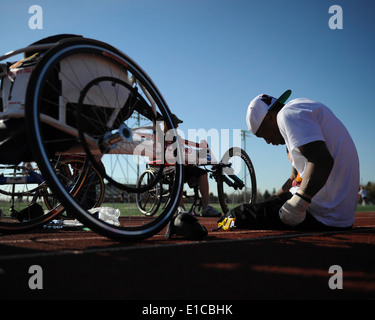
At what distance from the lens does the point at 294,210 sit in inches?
102

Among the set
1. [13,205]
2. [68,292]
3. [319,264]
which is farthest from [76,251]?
[13,205]

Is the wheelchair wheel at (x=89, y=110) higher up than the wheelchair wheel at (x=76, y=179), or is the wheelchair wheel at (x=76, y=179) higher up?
the wheelchair wheel at (x=89, y=110)

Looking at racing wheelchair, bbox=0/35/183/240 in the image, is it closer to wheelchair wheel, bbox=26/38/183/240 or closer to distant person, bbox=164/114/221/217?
wheelchair wheel, bbox=26/38/183/240

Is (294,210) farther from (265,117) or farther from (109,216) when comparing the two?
(109,216)

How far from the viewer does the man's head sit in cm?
318

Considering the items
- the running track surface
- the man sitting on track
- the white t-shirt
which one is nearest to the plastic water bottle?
the running track surface

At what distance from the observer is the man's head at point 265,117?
125 inches

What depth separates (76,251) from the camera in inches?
72.9

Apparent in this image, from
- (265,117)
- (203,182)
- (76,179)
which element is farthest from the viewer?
(203,182)

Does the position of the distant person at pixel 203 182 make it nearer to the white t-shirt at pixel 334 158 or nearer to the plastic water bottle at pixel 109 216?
the plastic water bottle at pixel 109 216

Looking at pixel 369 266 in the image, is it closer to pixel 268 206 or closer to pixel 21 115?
pixel 268 206

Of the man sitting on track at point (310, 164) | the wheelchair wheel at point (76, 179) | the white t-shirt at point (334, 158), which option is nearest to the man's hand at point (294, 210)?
the man sitting on track at point (310, 164)

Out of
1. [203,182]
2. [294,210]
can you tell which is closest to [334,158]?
[294,210]

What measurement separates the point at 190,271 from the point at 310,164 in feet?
5.07
